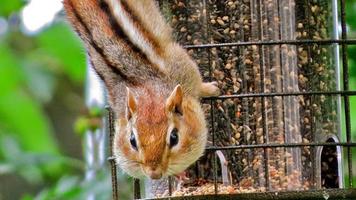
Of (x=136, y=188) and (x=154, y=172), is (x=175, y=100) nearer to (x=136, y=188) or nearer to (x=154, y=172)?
(x=154, y=172)

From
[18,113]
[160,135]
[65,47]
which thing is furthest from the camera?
[18,113]

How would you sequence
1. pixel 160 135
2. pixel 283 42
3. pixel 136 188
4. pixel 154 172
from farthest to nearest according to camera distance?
pixel 136 188, pixel 283 42, pixel 160 135, pixel 154 172

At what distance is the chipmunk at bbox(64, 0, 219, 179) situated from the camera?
247 inches

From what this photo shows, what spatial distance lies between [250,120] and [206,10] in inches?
23.5

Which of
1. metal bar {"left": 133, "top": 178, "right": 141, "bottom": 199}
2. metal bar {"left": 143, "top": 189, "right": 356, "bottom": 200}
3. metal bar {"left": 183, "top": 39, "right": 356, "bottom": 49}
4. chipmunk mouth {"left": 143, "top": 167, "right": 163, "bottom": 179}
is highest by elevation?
metal bar {"left": 183, "top": 39, "right": 356, "bottom": 49}

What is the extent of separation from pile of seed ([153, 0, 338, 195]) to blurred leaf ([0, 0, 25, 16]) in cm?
163

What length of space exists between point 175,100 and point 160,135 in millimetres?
210

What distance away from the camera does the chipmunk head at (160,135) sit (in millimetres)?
6137

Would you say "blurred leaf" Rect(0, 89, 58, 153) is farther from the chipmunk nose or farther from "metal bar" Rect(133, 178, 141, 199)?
the chipmunk nose

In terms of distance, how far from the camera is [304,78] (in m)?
6.75

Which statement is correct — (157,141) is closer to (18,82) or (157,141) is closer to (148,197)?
(148,197)

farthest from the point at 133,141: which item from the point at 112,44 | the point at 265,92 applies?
the point at 265,92

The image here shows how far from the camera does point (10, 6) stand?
8.13 metres

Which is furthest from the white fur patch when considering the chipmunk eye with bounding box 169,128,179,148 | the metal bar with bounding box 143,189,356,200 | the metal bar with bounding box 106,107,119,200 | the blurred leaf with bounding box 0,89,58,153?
the blurred leaf with bounding box 0,89,58,153
